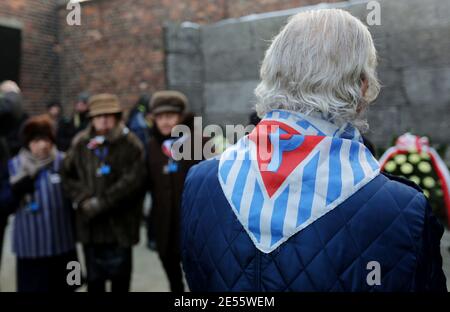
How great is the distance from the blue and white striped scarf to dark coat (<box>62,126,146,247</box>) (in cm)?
235

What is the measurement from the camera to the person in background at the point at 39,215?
3475mm

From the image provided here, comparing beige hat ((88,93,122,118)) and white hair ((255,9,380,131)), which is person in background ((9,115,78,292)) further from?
white hair ((255,9,380,131))

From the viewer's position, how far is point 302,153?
1188 millimetres

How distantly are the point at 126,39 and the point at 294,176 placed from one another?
25.3 feet

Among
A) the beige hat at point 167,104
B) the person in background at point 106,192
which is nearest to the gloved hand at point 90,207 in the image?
the person in background at point 106,192

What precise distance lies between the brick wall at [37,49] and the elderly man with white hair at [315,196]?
26.6ft

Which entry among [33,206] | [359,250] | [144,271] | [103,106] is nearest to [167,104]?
[103,106]

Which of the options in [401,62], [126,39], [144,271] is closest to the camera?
[144,271]

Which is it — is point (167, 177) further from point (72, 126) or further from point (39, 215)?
point (72, 126)

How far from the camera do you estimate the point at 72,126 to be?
23.5 ft

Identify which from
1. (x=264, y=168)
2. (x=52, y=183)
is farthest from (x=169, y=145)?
(x=264, y=168)

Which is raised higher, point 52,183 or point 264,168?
point 264,168
